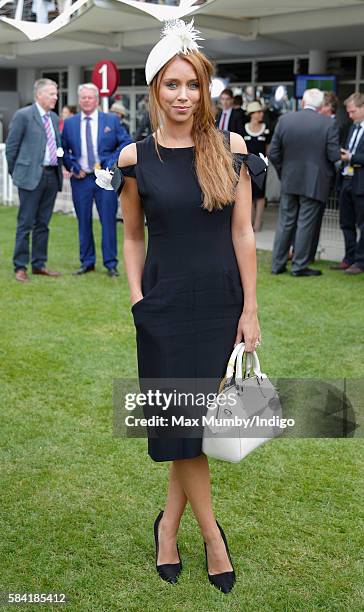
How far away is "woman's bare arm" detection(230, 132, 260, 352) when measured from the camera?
9.82ft

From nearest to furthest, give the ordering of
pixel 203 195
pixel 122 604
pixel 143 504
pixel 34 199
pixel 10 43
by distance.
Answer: pixel 203 195 → pixel 122 604 → pixel 143 504 → pixel 34 199 → pixel 10 43

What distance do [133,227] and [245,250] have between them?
0.43m

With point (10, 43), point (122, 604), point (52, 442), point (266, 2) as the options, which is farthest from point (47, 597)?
point (10, 43)

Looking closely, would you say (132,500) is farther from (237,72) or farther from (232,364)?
(237,72)

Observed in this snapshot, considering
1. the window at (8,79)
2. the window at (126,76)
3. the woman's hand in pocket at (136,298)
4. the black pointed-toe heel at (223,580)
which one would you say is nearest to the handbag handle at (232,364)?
the woman's hand in pocket at (136,298)

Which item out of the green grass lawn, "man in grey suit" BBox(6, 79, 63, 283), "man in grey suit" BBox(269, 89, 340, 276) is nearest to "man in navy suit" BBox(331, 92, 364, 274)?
"man in grey suit" BBox(269, 89, 340, 276)

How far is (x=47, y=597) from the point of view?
10.2ft

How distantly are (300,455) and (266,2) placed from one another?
30.9 ft

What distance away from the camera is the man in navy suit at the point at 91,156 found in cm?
887

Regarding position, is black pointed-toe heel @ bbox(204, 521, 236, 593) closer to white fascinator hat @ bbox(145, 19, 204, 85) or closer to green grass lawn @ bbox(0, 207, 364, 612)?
green grass lawn @ bbox(0, 207, 364, 612)

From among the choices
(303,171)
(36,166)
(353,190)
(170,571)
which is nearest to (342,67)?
(353,190)

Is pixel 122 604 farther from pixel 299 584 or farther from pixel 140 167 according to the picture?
pixel 140 167

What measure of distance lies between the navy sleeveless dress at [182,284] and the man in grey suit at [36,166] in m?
5.93

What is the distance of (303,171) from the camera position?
9.12 meters
